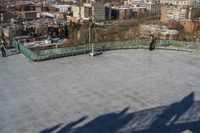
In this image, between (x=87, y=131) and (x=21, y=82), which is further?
(x=21, y=82)

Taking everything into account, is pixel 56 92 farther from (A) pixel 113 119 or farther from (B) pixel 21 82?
(A) pixel 113 119

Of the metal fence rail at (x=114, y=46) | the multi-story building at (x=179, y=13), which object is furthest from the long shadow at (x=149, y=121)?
the multi-story building at (x=179, y=13)

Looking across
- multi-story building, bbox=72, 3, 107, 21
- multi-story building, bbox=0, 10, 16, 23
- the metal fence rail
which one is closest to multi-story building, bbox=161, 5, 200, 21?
multi-story building, bbox=72, 3, 107, 21

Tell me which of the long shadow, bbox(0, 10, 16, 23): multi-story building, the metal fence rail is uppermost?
bbox(0, 10, 16, 23): multi-story building

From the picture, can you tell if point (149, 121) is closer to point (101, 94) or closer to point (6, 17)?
point (101, 94)

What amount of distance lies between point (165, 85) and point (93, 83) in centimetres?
287

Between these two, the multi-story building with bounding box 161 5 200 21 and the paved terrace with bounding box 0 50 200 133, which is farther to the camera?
the multi-story building with bounding box 161 5 200 21

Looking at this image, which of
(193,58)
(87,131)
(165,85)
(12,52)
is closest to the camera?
(87,131)

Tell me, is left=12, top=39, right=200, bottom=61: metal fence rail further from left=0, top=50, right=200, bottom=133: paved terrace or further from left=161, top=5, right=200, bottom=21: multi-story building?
left=161, top=5, right=200, bottom=21: multi-story building

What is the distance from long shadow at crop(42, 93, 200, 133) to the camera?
8070mm

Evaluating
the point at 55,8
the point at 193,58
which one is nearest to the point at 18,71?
the point at 193,58

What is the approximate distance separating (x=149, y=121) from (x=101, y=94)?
2.56 m

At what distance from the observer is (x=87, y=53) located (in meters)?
16.4

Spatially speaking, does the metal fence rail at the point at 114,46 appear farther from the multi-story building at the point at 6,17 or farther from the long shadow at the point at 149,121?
the multi-story building at the point at 6,17
